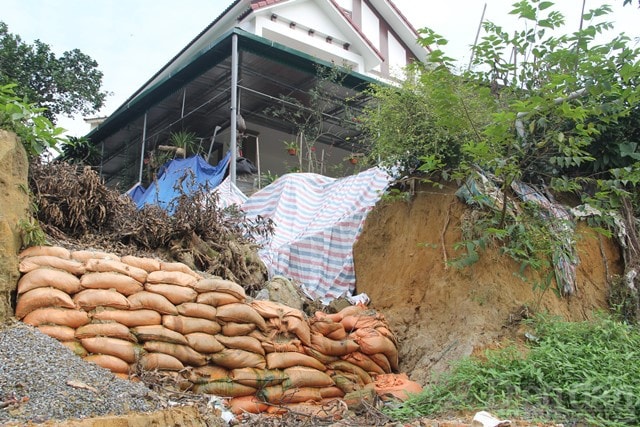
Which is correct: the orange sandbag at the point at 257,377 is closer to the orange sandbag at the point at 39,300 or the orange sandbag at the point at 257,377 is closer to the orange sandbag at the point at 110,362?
the orange sandbag at the point at 110,362

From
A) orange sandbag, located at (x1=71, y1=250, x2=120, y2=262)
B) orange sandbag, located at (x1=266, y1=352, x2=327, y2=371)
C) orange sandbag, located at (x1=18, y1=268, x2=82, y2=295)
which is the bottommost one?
orange sandbag, located at (x1=266, y1=352, x2=327, y2=371)

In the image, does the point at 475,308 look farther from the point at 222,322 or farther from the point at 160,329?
the point at 160,329

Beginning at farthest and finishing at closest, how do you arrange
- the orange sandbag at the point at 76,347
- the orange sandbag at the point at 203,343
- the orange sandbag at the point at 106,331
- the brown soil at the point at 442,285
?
the brown soil at the point at 442,285 < the orange sandbag at the point at 203,343 < the orange sandbag at the point at 106,331 < the orange sandbag at the point at 76,347

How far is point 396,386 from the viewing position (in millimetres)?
4812

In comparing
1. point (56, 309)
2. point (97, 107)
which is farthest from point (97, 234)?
point (97, 107)

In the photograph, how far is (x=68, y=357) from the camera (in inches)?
139

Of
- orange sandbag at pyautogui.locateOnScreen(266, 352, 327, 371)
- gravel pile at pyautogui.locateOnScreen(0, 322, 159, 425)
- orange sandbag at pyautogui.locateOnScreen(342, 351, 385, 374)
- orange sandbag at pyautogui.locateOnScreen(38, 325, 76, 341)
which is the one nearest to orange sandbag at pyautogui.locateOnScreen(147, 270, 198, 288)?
orange sandbag at pyautogui.locateOnScreen(38, 325, 76, 341)

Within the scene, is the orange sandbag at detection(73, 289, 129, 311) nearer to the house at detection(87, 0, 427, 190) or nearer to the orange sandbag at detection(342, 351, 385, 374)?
the orange sandbag at detection(342, 351, 385, 374)

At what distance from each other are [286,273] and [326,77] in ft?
16.0

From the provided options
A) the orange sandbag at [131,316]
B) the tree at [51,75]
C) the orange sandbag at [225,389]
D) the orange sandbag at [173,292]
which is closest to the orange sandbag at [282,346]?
the orange sandbag at [225,389]

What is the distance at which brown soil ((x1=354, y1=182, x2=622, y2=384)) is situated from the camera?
525 centimetres

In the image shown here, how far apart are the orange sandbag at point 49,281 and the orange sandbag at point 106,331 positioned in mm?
316

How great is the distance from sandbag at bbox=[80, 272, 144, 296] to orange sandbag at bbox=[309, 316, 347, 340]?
4.96 feet

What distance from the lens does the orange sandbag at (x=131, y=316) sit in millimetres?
4207
